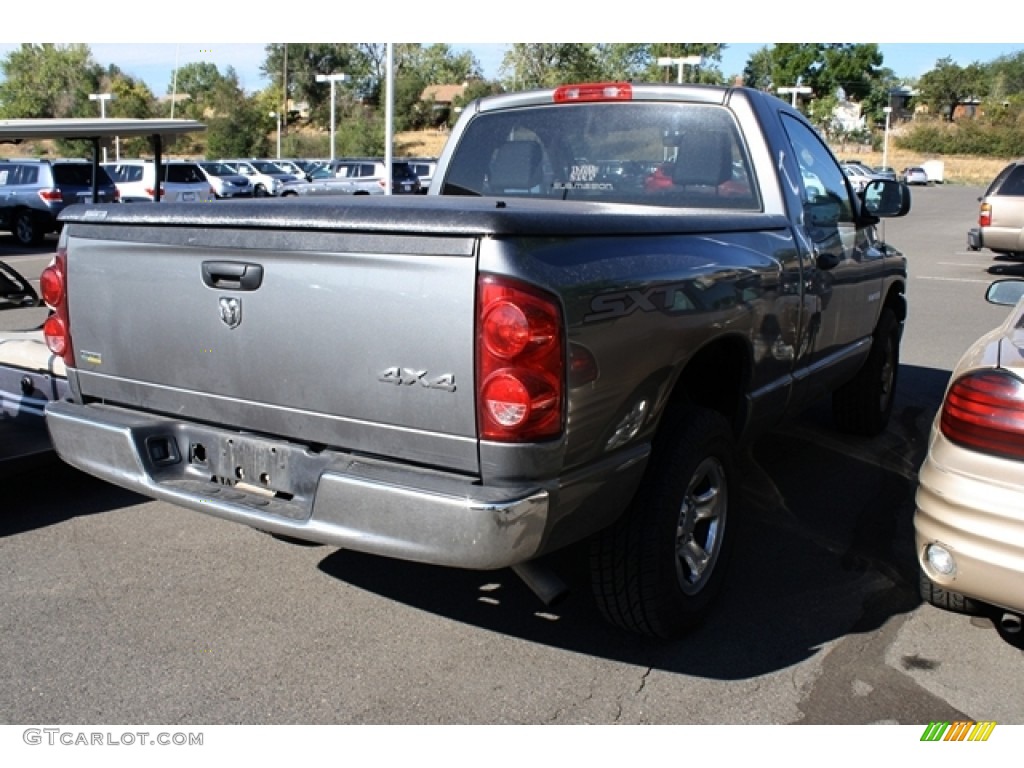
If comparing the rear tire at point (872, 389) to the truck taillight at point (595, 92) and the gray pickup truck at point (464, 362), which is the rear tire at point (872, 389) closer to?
the gray pickup truck at point (464, 362)

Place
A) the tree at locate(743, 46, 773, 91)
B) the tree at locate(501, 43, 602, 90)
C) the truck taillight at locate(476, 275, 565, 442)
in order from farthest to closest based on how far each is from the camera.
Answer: the tree at locate(743, 46, 773, 91), the tree at locate(501, 43, 602, 90), the truck taillight at locate(476, 275, 565, 442)

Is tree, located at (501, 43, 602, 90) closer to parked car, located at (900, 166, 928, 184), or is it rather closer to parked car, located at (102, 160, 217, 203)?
parked car, located at (900, 166, 928, 184)

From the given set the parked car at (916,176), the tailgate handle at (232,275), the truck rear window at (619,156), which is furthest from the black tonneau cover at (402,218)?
the parked car at (916,176)

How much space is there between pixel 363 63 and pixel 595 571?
82682 mm

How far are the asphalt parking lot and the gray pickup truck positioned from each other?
0.31 metres

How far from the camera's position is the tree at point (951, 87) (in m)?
106

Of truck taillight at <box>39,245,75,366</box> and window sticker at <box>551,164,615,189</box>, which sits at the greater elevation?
window sticker at <box>551,164,615,189</box>

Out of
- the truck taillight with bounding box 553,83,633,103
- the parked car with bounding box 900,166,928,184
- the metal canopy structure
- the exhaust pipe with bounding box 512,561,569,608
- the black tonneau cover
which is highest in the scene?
the parked car with bounding box 900,166,928,184

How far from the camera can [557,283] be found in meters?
2.86

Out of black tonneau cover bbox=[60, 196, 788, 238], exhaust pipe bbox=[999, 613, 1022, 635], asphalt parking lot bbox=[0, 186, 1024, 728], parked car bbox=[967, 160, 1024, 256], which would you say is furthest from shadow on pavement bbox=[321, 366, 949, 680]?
parked car bbox=[967, 160, 1024, 256]

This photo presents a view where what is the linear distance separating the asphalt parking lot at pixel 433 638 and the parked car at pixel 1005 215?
Answer: 13.8m

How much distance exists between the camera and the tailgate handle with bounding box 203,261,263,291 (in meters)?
3.22

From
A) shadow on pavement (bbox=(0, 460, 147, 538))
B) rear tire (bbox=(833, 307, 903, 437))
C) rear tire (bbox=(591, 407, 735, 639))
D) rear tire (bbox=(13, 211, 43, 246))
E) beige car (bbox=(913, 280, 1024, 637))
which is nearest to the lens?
beige car (bbox=(913, 280, 1024, 637))

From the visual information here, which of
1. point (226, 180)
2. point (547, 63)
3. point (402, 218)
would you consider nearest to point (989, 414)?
point (402, 218)
